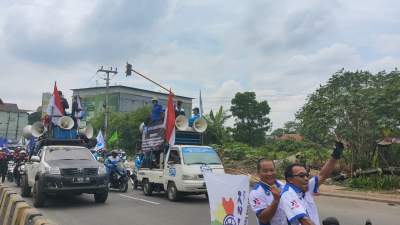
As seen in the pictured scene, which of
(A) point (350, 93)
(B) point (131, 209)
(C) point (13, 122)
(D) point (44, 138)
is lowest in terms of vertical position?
(B) point (131, 209)

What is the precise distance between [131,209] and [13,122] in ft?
347

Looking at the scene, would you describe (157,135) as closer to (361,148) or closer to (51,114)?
(51,114)

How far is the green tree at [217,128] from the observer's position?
136 ft

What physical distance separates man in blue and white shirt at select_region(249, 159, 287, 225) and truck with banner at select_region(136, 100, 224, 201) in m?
8.87

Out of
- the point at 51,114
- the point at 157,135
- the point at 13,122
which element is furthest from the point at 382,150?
the point at 13,122

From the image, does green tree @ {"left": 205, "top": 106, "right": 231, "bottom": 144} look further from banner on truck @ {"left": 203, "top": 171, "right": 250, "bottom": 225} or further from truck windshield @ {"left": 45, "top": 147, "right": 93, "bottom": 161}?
banner on truck @ {"left": 203, "top": 171, "right": 250, "bottom": 225}

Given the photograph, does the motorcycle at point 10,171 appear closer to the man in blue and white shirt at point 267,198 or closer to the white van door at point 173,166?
the white van door at point 173,166

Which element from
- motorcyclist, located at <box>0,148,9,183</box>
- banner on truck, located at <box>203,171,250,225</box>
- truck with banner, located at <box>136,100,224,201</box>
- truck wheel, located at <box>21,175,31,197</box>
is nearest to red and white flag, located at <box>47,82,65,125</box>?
truck wheel, located at <box>21,175,31,197</box>

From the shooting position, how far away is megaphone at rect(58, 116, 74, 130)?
17.4 meters

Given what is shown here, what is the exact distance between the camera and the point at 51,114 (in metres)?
17.9

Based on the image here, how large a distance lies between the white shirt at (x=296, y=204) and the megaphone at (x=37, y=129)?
15.4 metres

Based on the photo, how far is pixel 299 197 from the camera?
158 inches

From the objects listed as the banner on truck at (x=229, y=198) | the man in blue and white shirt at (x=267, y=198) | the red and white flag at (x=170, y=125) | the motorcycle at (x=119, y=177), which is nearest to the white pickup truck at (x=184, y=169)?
the red and white flag at (x=170, y=125)

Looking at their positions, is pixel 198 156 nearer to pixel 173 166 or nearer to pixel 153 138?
pixel 173 166
